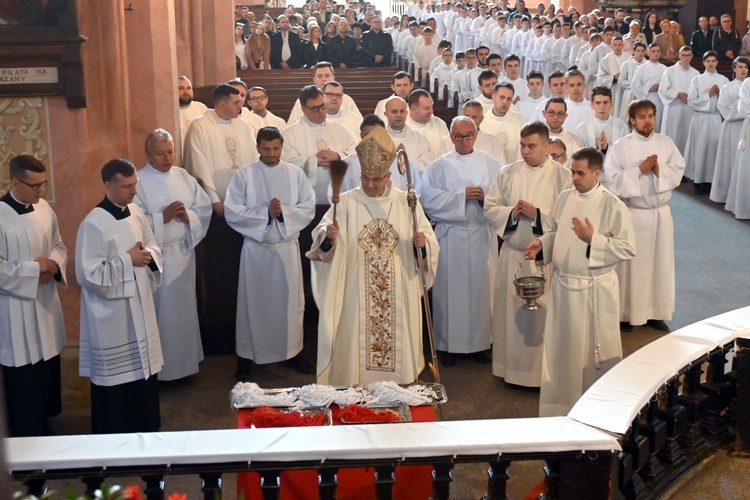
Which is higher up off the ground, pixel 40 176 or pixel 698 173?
pixel 40 176

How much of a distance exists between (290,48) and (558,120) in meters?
12.1

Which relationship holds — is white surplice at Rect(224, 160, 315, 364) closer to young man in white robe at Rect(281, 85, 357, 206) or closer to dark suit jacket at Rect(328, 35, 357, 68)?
young man in white robe at Rect(281, 85, 357, 206)

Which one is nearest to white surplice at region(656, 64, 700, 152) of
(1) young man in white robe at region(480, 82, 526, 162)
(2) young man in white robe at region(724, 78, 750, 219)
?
(2) young man in white robe at region(724, 78, 750, 219)

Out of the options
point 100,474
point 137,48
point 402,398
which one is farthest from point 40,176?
point 100,474

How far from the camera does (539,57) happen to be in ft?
72.4

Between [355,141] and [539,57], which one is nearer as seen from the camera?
[355,141]

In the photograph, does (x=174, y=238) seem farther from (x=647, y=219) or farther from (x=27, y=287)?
(x=647, y=219)

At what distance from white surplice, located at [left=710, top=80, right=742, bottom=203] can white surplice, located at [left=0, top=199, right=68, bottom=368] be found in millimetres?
9814

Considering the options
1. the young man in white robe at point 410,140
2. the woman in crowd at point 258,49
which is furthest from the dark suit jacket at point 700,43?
the young man in white robe at point 410,140

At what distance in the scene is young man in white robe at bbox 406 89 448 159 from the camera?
9.31 metres

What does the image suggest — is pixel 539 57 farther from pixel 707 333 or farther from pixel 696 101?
pixel 707 333

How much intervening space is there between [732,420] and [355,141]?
5191 mm

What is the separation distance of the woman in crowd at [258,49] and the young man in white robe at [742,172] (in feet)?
32.0

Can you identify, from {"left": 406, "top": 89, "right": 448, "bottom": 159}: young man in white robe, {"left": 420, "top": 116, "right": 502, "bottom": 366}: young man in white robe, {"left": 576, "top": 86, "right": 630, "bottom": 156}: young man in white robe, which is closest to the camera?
{"left": 420, "top": 116, "right": 502, "bottom": 366}: young man in white robe
